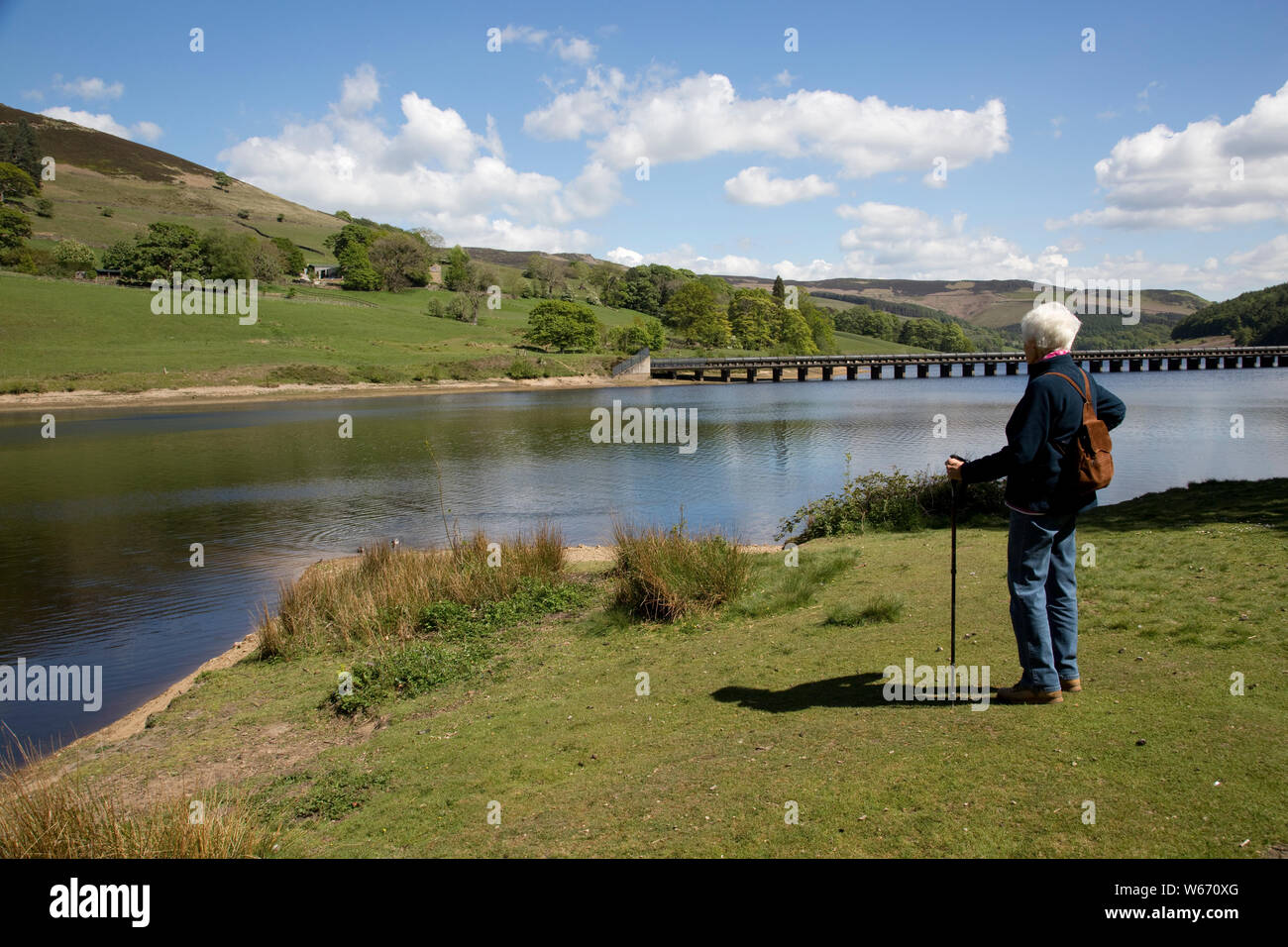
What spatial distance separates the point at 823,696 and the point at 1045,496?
248cm

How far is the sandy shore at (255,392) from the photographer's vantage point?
61.4 metres

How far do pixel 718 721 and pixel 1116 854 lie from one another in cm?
324

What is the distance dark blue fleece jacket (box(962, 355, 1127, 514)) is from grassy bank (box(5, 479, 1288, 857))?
1468 millimetres

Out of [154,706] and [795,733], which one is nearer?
[795,733]

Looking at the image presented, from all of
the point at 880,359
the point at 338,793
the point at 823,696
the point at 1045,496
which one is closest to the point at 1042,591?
the point at 1045,496

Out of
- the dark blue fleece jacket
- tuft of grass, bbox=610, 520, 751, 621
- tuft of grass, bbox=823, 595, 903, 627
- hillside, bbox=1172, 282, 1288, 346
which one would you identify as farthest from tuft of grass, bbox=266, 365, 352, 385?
hillside, bbox=1172, 282, 1288, 346

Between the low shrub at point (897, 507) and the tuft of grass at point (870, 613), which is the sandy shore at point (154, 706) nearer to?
the tuft of grass at point (870, 613)

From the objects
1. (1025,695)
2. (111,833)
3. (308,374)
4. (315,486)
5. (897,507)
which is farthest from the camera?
(308,374)

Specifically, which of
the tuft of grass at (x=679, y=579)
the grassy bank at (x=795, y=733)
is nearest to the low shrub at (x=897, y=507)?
the grassy bank at (x=795, y=733)

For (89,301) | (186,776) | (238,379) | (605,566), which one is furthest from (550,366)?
(186,776)

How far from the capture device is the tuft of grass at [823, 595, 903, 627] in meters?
8.67

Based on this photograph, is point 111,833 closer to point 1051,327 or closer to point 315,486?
point 1051,327

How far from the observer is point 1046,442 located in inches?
201
